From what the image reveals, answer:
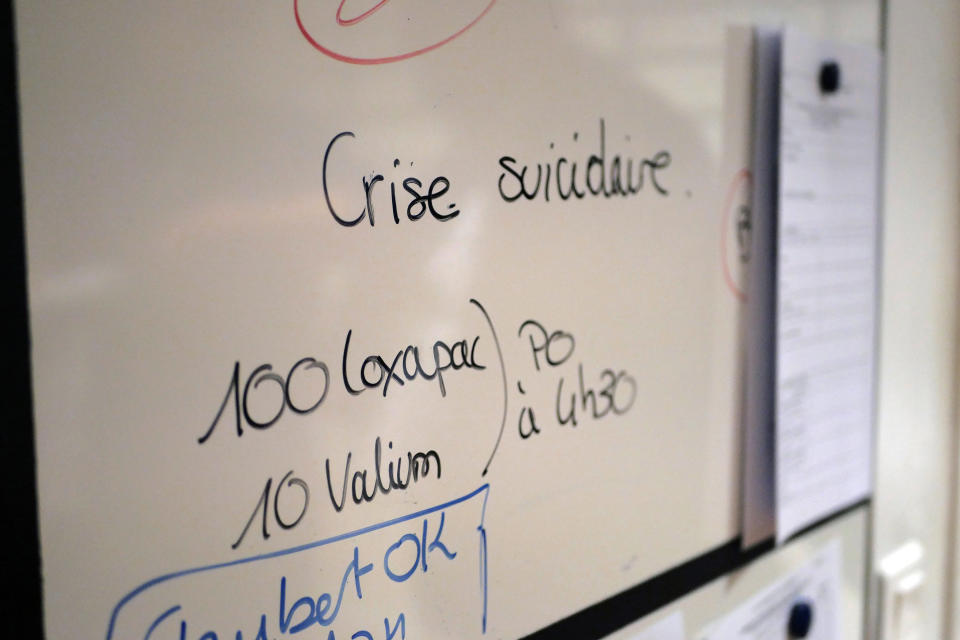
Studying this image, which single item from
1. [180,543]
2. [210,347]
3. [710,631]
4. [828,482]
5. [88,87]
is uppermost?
[88,87]

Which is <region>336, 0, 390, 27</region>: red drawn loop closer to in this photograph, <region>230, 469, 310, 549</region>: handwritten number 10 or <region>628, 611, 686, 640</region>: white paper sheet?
<region>230, 469, 310, 549</region>: handwritten number 10

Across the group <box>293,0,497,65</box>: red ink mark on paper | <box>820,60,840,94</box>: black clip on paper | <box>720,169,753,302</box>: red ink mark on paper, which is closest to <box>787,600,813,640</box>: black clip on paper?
<box>720,169,753,302</box>: red ink mark on paper

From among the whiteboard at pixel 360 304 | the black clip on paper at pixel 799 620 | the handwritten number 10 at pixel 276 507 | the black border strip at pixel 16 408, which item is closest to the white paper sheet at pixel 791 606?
the black clip on paper at pixel 799 620

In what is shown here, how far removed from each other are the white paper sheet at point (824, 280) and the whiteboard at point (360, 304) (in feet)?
0.42

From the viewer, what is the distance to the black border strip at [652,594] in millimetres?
558

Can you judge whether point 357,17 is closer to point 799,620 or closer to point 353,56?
point 353,56

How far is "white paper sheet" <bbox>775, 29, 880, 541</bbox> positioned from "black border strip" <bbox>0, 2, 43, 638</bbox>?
2.07ft

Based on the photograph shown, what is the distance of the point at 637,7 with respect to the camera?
0.56 meters

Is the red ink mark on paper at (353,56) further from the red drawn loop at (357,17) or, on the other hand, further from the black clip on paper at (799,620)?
the black clip on paper at (799,620)

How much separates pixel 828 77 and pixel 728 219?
8.7 inches

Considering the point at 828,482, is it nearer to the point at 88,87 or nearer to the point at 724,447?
the point at 724,447

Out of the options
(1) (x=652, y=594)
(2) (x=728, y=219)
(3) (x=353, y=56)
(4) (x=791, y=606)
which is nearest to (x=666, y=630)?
(1) (x=652, y=594)

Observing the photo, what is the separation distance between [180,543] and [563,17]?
16.8 inches

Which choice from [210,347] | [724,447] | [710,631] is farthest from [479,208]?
[710,631]
